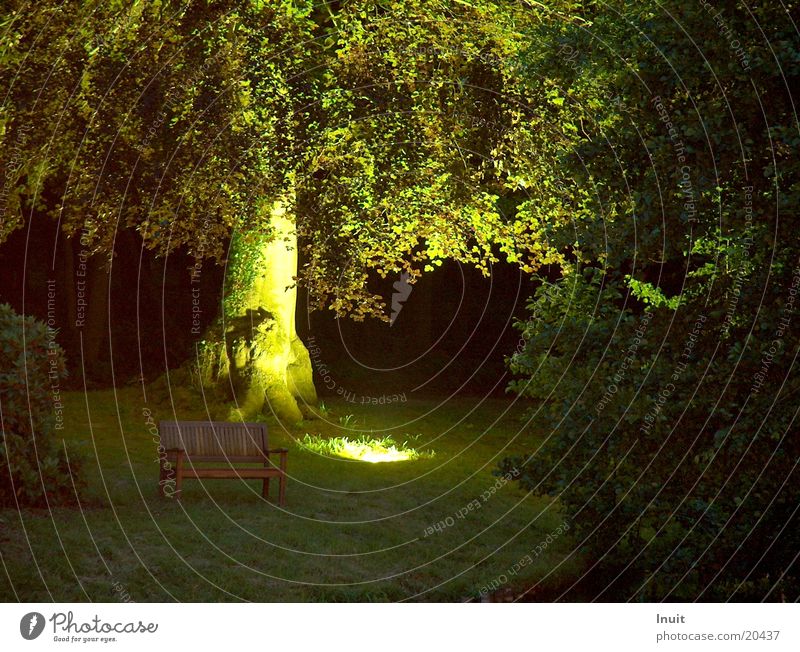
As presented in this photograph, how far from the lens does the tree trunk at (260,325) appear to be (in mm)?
18953

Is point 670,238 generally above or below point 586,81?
below

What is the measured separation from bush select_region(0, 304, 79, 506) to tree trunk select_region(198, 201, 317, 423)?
22.9 feet

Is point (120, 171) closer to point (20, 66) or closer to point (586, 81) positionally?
point (20, 66)

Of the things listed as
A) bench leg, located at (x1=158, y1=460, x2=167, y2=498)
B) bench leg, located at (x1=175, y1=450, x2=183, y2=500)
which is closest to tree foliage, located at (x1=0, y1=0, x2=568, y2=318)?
bench leg, located at (x1=158, y1=460, x2=167, y2=498)

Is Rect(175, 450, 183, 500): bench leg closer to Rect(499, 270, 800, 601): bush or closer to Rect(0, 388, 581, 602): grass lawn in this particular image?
Rect(0, 388, 581, 602): grass lawn

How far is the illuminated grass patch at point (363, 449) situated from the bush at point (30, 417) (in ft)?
19.1

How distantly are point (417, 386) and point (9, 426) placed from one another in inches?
697

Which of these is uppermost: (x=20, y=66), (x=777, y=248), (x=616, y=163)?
(x=20, y=66)

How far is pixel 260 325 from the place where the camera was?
1909 cm

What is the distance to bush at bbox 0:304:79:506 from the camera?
11.0m

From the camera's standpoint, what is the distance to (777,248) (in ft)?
28.6

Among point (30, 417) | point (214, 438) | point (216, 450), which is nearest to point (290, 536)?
point (216, 450)
